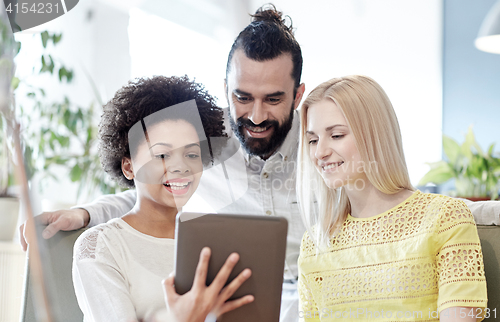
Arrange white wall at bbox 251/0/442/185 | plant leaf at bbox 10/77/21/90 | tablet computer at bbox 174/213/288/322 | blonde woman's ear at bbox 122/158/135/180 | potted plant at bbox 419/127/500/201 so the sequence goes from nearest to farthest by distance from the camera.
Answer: plant leaf at bbox 10/77/21/90 → tablet computer at bbox 174/213/288/322 → blonde woman's ear at bbox 122/158/135/180 → potted plant at bbox 419/127/500/201 → white wall at bbox 251/0/442/185

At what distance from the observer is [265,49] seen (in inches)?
30.8

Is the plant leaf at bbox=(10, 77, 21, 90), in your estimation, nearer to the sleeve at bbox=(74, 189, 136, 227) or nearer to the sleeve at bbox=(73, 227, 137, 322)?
the sleeve at bbox=(73, 227, 137, 322)

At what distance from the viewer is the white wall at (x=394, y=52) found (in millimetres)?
2213

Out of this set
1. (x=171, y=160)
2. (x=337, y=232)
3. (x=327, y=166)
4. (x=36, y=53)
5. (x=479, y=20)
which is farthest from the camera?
(x=479, y=20)

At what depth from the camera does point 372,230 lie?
0.79 meters

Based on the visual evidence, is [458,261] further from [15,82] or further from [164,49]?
[15,82]

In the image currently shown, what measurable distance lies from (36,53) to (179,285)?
0.90ft

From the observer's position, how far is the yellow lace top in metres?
0.68

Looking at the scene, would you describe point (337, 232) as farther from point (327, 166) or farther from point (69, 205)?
point (69, 205)

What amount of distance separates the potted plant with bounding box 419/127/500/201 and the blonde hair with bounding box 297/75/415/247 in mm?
1166

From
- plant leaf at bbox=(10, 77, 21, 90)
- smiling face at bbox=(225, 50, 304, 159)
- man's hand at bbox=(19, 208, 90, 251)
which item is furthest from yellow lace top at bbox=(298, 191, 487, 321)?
plant leaf at bbox=(10, 77, 21, 90)

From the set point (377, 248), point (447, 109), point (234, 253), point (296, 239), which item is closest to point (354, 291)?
point (377, 248)

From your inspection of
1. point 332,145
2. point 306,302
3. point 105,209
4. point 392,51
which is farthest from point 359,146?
point 392,51

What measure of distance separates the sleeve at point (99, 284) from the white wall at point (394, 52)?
1.76m
